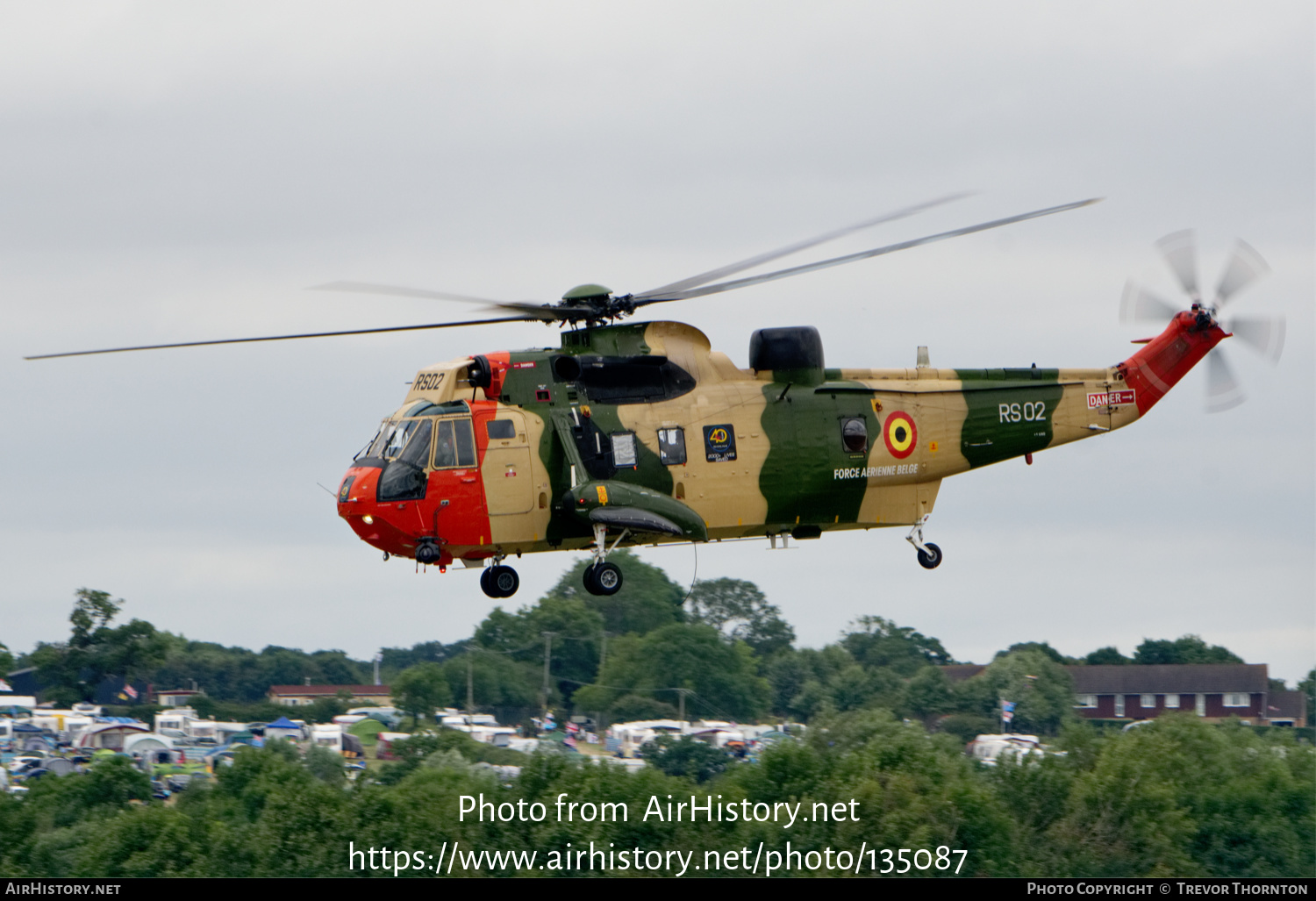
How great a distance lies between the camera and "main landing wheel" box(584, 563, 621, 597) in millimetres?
30344

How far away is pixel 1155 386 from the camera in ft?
118

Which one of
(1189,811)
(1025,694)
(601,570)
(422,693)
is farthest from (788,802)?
(601,570)

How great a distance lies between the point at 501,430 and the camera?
30.2 metres

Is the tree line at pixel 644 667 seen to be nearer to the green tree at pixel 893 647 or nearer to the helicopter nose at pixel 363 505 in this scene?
the green tree at pixel 893 647

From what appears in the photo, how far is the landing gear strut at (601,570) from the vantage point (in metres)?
30.2

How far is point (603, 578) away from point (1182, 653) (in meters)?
90.7

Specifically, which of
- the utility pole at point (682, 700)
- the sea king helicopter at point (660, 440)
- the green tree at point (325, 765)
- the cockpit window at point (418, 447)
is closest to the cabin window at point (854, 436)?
the sea king helicopter at point (660, 440)

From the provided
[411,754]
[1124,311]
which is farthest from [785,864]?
[1124,311]

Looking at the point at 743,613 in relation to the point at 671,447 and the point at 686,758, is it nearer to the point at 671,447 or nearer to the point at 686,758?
the point at 686,758

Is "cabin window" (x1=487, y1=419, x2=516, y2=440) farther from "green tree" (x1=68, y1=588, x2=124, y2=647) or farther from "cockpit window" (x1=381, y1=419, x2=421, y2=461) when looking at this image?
"green tree" (x1=68, y1=588, x2=124, y2=647)

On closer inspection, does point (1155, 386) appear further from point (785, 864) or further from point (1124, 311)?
point (785, 864)

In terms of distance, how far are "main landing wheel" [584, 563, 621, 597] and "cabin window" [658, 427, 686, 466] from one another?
2.19 m

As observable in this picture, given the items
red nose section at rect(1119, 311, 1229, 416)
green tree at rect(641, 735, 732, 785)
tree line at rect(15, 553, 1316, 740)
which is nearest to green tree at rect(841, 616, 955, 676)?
tree line at rect(15, 553, 1316, 740)

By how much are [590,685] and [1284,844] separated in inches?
1724
